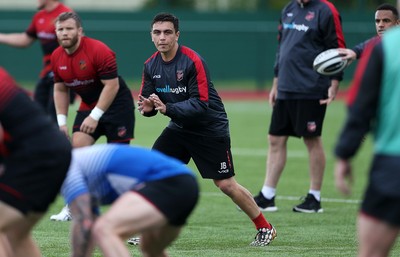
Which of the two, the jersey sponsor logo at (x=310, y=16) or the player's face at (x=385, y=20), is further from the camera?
the jersey sponsor logo at (x=310, y=16)

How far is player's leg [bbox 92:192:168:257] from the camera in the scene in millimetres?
5199

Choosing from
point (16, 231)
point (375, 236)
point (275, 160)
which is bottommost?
point (275, 160)

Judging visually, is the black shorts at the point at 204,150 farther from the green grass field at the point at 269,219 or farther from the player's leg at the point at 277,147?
the player's leg at the point at 277,147

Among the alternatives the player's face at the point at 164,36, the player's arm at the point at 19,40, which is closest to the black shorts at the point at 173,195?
the player's face at the point at 164,36

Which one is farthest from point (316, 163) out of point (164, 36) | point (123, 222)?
point (123, 222)

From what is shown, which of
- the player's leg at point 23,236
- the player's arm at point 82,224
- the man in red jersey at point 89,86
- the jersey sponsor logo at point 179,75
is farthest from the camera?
the man in red jersey at point 89,86

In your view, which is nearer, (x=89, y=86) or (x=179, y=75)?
(x=179, y=75)

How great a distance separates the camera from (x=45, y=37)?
12.1 m

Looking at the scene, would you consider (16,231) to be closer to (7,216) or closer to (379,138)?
(7,216)

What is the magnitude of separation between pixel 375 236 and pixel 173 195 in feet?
3.90

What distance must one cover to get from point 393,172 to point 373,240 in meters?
0.38

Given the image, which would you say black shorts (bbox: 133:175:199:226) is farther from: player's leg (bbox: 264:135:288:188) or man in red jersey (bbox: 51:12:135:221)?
player's leg (bbox: 264:135:288:188)

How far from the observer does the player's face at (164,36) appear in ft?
27.6

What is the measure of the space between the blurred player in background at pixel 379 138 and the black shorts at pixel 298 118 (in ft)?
18.6
